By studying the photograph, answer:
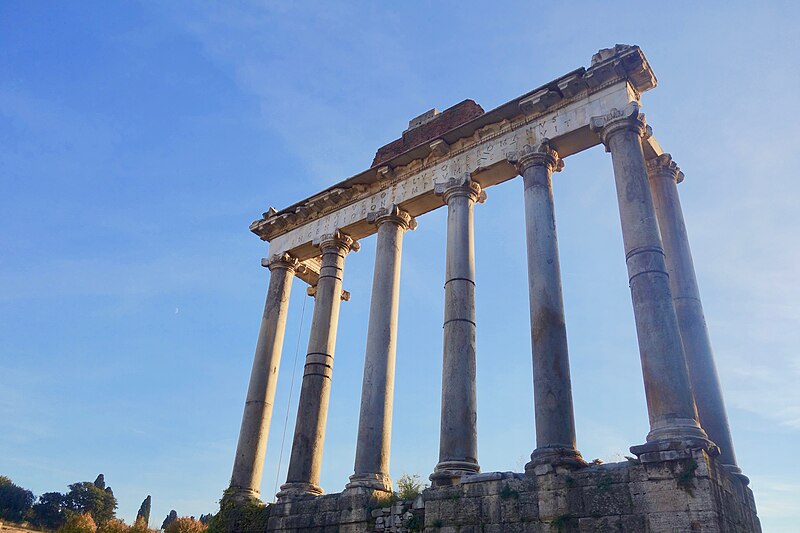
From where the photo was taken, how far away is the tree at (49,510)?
5256 centimetres

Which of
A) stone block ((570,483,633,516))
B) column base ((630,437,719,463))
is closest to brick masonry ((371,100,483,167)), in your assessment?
column base ((630,437,719,463))

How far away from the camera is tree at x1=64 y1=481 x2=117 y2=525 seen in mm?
54406

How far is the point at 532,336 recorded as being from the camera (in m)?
13.5

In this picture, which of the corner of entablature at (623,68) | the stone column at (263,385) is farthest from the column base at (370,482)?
the corner of entablature at (623,68)

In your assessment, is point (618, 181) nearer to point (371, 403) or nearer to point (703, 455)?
point (703, 455)

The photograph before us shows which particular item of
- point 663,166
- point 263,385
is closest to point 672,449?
point 663,166

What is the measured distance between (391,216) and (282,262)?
503 cm

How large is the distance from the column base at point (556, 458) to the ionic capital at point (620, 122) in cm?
765

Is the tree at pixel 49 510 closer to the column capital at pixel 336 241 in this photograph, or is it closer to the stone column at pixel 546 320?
the column capital at pixel 336 241

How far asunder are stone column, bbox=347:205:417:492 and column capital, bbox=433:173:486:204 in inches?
70.2

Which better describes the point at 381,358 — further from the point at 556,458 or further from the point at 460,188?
the point at 556,458

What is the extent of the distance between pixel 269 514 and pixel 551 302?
9.35m

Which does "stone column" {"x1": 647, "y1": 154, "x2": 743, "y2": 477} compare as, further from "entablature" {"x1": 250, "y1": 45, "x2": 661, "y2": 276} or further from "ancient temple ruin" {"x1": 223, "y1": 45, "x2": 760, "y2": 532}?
"entablature" {"x1": 250, "y1": 45, "x2": 661, "y2": 276}

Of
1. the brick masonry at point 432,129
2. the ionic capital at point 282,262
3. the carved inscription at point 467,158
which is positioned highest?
the brick masonry at point 432,129
